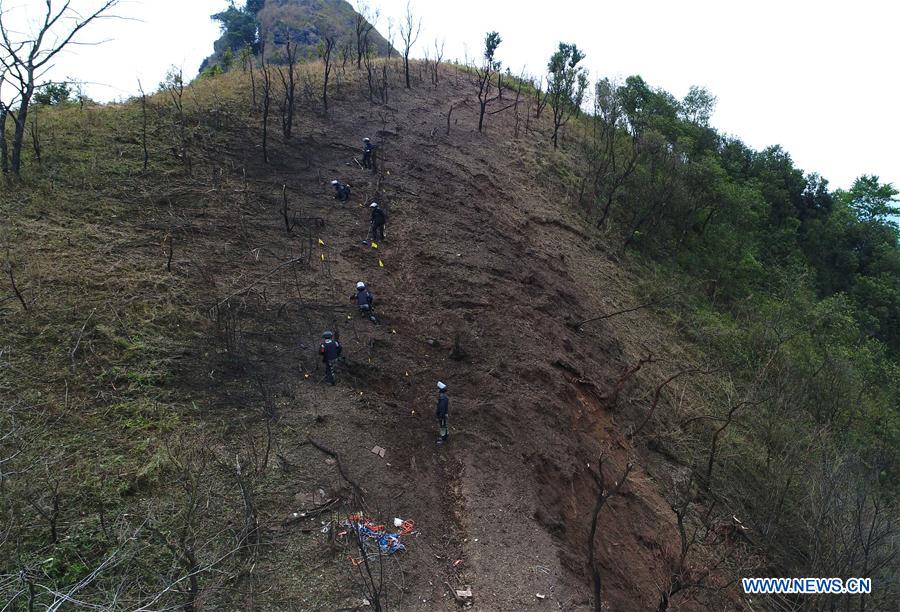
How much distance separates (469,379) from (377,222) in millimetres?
5563

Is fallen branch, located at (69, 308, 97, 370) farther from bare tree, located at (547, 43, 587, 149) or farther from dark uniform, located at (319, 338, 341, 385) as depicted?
bare tree, located at (547, 43, 587, 149)

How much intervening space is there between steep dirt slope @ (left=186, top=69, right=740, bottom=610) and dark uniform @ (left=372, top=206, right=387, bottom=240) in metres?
0.45

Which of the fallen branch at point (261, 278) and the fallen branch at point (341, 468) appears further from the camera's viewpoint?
the fallen branch at point (261, 278)

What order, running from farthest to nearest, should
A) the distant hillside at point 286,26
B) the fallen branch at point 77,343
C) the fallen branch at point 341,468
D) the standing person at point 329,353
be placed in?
the distant hillside at point 286,26 < the standing person at point 329,353 < the fallen branch at point 77,343 < the fallen branch at point 341,468

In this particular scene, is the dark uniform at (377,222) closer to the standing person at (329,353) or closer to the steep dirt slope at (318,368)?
the steep dirt slope at (318,368)

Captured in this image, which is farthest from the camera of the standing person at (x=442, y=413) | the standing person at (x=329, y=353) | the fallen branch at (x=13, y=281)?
the standing person at (x=329, y=353)

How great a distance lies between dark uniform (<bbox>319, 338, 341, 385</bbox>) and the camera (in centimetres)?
997

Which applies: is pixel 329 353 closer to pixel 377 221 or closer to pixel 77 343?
pixel 77 343

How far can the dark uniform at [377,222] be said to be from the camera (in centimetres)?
1443

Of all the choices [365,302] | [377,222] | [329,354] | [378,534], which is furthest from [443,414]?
[377,222]

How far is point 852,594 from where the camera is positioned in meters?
8.91

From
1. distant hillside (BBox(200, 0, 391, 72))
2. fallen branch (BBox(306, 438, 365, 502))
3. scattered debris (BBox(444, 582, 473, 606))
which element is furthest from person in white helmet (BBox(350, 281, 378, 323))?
distant hillside (BBox(200, 0, 391, 72))

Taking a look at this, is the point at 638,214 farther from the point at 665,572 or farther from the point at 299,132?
the point at 665,572

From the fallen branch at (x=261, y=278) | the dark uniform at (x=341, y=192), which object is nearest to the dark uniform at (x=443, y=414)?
the fallen branch at (x=261, y=278)
